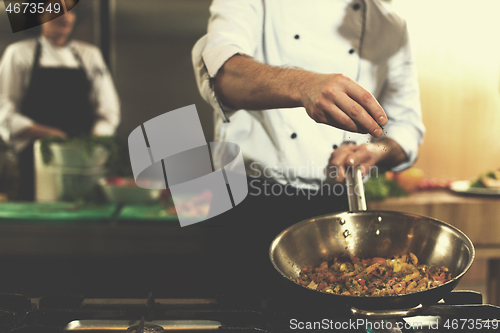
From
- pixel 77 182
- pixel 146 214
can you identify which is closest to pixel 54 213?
pixel 77 182

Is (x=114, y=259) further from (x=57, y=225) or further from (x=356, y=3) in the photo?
(x=356, y=3)

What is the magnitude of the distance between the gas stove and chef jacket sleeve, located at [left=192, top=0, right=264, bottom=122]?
0.42 meters

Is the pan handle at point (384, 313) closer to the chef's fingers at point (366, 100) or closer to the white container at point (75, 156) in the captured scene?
the chef's fingers at point (366, 100)

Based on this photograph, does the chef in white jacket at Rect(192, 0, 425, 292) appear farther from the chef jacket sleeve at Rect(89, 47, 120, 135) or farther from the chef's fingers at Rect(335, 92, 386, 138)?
the chef jacket sleeve at Rect(89, 47, 120, 135)

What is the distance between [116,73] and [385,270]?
1630 millimetres

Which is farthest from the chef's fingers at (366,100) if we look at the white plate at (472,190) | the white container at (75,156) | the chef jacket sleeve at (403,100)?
the white plate at (472,190)

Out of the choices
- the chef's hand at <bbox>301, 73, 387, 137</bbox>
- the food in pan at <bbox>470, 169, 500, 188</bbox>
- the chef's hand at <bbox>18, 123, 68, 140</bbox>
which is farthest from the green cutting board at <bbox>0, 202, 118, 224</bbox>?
the food in pan at <bbox>470, 169, 500, 188</bbox>

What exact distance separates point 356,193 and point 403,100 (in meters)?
0.45

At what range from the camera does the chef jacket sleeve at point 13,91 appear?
6.20 ft

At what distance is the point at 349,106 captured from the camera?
2.12 feet

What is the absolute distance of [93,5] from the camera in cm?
202

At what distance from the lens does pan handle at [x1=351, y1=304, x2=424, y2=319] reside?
0.59 meters

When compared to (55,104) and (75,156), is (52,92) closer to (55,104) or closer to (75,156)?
(55,104)

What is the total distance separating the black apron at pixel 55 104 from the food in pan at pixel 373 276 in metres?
1.53
